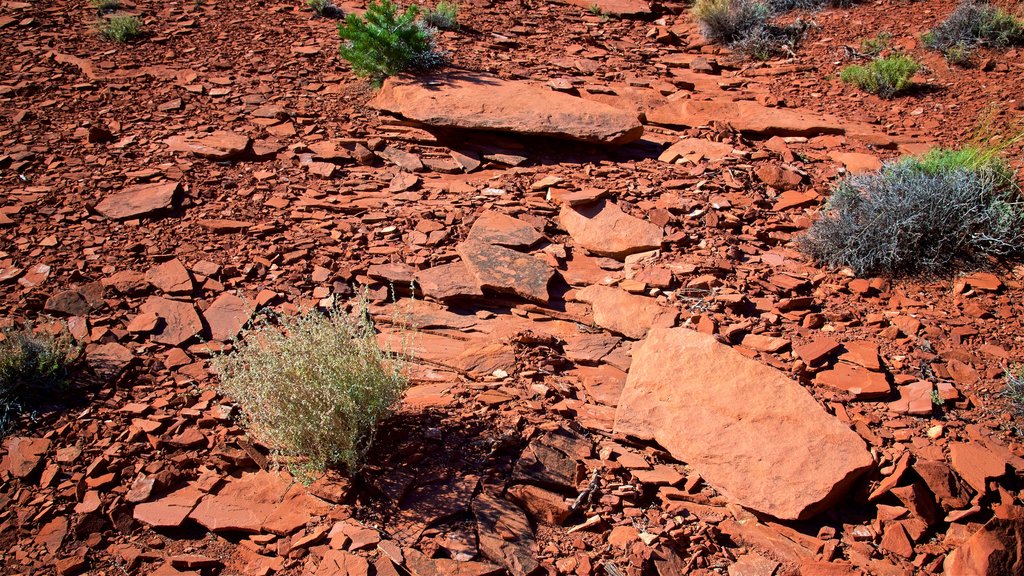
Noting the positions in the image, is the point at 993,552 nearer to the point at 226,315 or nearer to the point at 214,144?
the point at 226,315

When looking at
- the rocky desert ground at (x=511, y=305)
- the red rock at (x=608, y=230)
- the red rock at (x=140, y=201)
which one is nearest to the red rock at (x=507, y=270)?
the rocky desert ground at (x=511, y=305)

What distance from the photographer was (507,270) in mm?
4141

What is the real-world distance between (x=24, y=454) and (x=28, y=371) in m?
0.51

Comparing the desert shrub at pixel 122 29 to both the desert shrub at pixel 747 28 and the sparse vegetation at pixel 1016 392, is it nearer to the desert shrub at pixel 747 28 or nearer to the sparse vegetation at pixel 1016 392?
the desert shrub at pixel 747 28

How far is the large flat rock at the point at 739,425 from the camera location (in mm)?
2775

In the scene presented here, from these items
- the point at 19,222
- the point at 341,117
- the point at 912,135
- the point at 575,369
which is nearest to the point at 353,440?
the point at 575,369

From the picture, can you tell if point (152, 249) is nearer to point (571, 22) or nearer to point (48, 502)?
point (48, 502)

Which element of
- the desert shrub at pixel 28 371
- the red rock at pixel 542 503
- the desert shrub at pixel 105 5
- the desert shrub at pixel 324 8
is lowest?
the desert shrub at pixel 28 371

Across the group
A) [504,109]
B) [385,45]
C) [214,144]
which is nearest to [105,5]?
[214,144]

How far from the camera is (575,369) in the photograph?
3.56m

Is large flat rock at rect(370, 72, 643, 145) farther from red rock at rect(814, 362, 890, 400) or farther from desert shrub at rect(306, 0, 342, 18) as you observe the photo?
red rock at rect(814, 362, 890, 400)

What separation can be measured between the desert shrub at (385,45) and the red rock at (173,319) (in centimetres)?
295

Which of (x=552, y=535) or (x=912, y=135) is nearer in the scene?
(x=552, y=535)

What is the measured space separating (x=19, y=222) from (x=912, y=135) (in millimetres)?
6616
